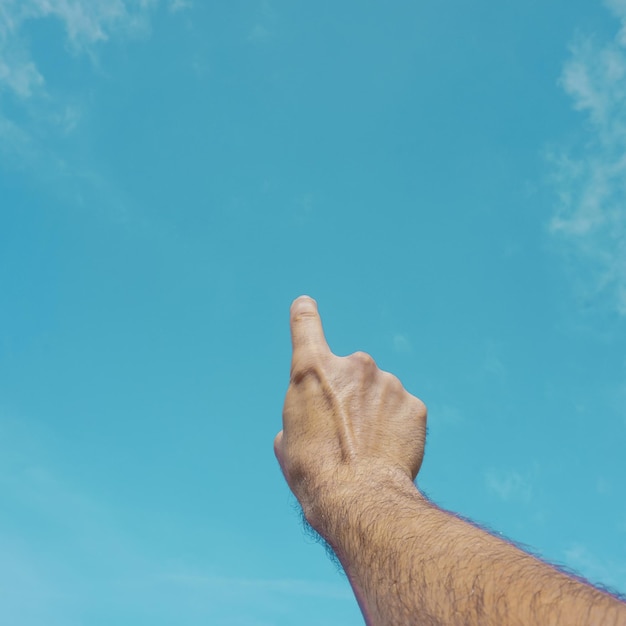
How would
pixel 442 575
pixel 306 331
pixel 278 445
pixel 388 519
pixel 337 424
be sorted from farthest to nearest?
pixel 306 331 < pixel 278 445 < pixel 337 424 < pixel 388 519 < pixel 442 575

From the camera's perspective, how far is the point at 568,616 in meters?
1.45

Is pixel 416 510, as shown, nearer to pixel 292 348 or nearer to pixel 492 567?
pixel 492 567

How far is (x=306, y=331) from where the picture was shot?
4109 millimetres

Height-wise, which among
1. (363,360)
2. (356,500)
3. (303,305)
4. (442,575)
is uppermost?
(303,305)

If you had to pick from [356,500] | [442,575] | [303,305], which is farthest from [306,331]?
[442,575]

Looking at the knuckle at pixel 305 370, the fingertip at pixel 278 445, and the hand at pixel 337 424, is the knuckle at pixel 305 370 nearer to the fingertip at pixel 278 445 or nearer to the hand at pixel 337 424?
the hand at pixel 337 424

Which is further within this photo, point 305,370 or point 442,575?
point 305,370

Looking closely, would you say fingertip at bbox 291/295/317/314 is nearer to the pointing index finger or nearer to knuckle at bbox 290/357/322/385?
the pointing index finger

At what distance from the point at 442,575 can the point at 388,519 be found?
52cm

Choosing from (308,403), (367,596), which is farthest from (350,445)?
(367,596)

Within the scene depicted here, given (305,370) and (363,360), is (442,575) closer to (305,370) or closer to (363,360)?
(305,370)

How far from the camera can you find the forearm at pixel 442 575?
1504 millimetres

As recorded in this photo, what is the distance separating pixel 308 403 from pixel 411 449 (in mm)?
642

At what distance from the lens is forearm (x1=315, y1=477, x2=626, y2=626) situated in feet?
4.93
